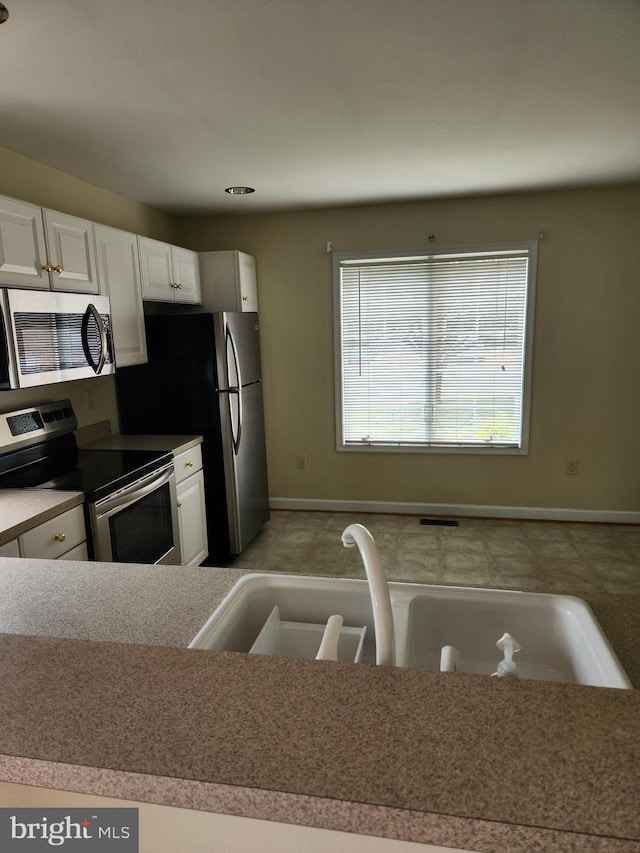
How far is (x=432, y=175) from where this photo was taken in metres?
3.31

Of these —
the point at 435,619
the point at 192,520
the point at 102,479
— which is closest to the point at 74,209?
the point at 102,479

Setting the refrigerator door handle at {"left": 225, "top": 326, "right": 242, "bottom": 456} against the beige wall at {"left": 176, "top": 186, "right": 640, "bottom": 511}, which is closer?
the refrigerator door handle at {"left": 225, "top": 326, "right": 242, "bottom": 456}

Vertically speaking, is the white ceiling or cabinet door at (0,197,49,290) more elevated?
the white ceiling

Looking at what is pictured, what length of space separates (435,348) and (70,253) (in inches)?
104

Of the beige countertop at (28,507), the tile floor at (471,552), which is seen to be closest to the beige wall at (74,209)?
the beige countertop at (28,507)

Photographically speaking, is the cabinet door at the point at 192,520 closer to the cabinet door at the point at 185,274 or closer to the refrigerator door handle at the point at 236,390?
the refrigerator door handle at the point at 236,390

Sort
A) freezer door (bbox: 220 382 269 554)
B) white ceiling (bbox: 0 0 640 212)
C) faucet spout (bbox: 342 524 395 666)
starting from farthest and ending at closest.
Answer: freezer door (bbox: 220 382 269 554)
white ceiling (bbox: 0 0 640 212)
faucet spout (bbox: 342 524 395 666)

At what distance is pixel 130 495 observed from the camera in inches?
101

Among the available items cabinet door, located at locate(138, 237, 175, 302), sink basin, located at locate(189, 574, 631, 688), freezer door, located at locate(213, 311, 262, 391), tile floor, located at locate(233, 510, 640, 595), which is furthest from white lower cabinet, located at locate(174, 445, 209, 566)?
sink basin, located at locate(189, 574, 631, 688)

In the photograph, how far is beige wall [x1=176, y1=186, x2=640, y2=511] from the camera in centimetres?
387

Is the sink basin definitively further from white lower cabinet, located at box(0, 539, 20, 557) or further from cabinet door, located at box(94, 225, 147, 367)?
cabinet door, located at box(94, 225, 147, 367)

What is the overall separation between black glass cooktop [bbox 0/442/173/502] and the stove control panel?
0.06 m

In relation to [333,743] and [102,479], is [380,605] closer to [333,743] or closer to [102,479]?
[333,743]

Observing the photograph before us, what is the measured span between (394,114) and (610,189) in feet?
7.33
